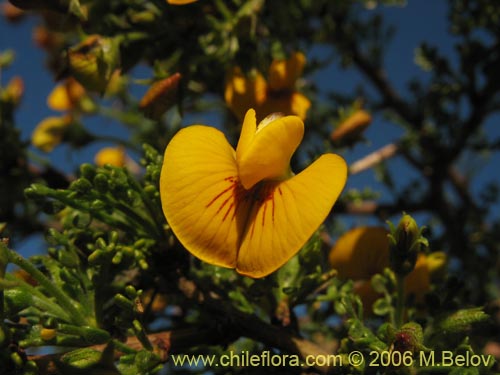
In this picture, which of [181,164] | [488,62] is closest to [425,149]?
[488,62]

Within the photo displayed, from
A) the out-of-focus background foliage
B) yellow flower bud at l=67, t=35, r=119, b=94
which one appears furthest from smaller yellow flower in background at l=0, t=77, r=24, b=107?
yellow flower bud at l=67, t=35, r=119, b=94

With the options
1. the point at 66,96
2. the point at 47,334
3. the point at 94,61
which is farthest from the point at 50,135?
the point at 47,334

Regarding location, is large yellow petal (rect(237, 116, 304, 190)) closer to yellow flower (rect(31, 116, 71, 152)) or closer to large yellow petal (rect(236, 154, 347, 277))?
large yellow petal (rect(236, 154, 347, 277))

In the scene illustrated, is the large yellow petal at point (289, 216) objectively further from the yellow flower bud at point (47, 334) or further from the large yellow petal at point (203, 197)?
the yellow flower bud at point (47, 334)

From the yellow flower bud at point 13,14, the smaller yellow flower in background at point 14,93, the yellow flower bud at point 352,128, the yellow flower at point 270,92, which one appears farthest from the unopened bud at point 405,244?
the yellow flower bud at point 13,14

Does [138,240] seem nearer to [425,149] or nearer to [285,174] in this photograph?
[285,174]

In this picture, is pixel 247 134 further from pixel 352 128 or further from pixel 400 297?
pixel 352 128
